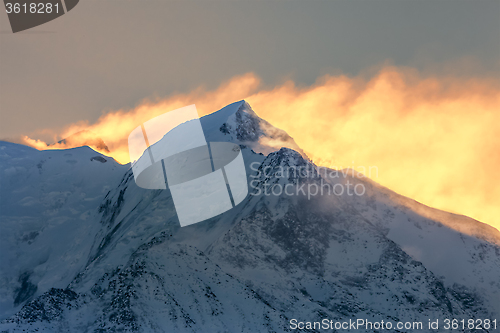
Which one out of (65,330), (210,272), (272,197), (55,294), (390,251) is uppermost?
(272,197)

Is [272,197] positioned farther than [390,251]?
Yes

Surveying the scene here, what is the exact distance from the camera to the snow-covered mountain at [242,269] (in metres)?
115

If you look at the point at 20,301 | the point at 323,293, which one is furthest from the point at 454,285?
the point at 20,301

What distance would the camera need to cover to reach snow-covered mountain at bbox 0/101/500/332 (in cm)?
11519

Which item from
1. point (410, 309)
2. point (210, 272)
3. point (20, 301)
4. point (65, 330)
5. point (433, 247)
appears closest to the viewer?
point (65, 330)

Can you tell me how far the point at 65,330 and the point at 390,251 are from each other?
361 feet

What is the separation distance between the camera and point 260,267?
521 ft

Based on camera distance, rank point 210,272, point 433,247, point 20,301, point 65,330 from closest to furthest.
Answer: point 65,330
point 210,272
point 20,301
point 433,247

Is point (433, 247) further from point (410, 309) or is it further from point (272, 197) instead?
point (272, 197)

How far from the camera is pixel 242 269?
6152 inches

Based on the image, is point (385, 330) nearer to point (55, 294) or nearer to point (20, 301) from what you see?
point (55, 294)

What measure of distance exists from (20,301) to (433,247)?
152 metres

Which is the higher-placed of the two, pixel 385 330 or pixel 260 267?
pixel 260 267

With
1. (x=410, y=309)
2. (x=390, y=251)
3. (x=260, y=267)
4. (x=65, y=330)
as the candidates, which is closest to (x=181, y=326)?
(x=65, y=330)
